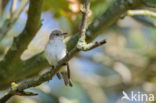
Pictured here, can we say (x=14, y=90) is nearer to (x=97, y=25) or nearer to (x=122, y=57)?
(x=97, y=25)

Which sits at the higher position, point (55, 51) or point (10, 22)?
point (10, 22)

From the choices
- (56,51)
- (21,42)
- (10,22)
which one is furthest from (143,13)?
(10,22)

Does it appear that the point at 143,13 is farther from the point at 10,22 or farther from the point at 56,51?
the point at 10,22

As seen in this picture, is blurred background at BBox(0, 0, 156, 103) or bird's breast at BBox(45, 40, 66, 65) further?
blurred background at BBox(0, 0, 156, 103)

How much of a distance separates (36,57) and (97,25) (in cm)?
66

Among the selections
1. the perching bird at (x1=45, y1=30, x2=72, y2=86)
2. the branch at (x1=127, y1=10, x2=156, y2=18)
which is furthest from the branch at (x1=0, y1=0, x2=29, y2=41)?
the branch at (x1=127, y1=10, x2=156, y2=18)

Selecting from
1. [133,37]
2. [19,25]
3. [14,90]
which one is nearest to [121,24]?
[133,37]

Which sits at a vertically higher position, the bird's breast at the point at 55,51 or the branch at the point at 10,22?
the branch at the point at 10,22

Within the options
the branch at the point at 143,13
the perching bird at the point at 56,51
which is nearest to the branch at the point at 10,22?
the perching bird at the point at 56,51

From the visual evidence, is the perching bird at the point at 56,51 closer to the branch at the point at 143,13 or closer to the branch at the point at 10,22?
the branch at the point at 10,22

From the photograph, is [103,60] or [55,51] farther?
[103,60]

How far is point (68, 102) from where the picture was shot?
351cm

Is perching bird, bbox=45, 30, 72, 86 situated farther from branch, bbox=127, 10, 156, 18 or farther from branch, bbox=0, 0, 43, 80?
branch, bbox=127, 10, 156, 18

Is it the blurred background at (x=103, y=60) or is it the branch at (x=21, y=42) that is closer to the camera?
the branch at (x=21, y=42)
